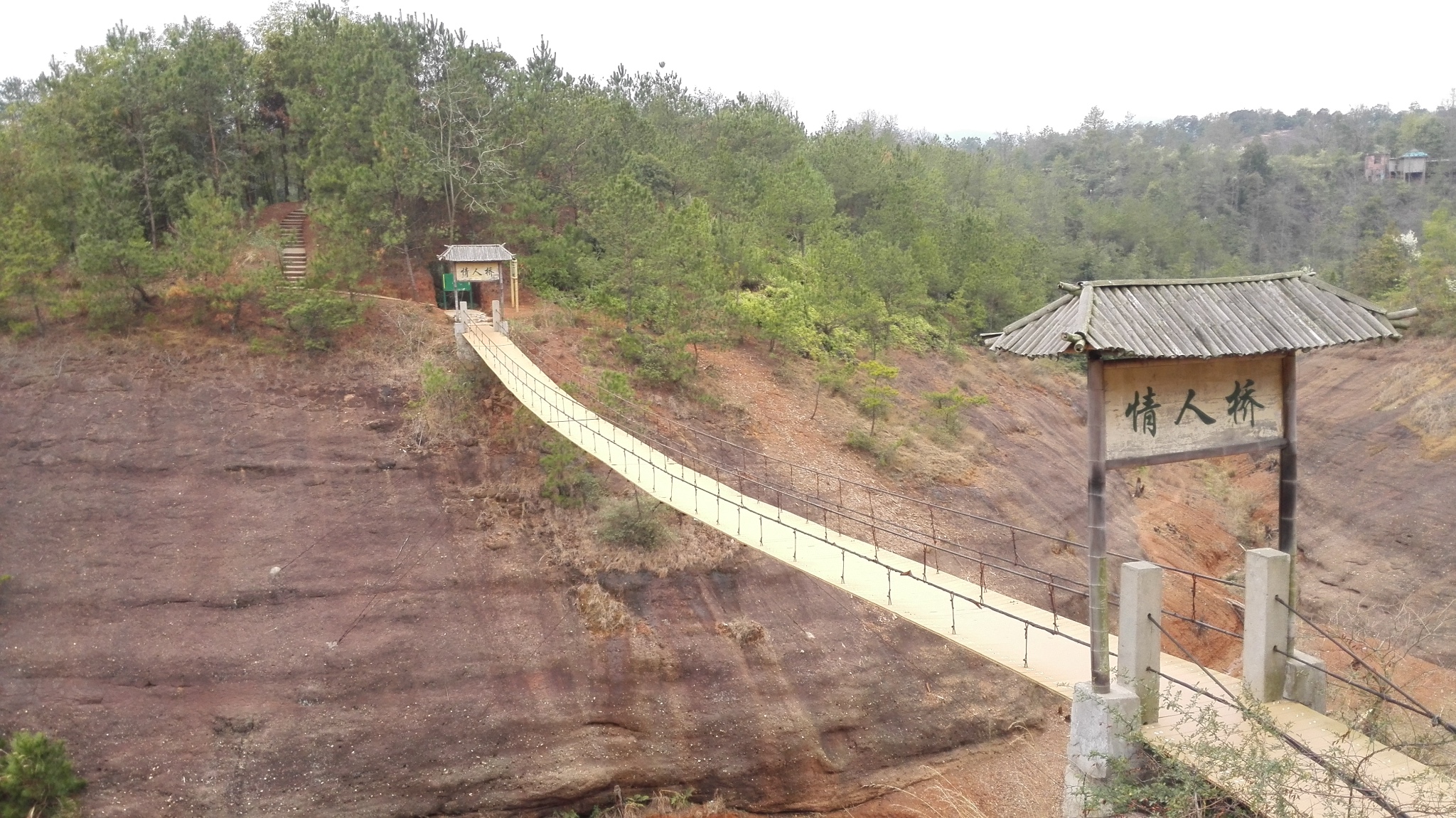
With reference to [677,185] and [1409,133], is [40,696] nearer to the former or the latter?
[677,185]

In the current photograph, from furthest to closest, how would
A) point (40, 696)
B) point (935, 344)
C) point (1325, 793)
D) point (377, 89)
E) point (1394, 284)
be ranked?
point (1394, 284)
point (935, 344)
point (377, 89)
point (40, 696)
point (1325, 793)

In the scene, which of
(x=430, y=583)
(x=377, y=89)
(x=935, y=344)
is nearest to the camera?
(x=430, y=583)

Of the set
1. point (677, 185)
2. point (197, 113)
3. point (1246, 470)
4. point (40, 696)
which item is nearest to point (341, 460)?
point (40, 696)

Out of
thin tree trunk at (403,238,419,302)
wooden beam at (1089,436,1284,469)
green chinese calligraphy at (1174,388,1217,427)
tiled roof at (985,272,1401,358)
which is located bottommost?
wooden beam at (1089,436,1284,469)

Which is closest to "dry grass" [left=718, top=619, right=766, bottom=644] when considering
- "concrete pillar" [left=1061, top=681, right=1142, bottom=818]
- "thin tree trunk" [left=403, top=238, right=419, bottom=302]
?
"concrete pillar" [left=1061, top=681, right=1142, bottom=818]

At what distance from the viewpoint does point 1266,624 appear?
7445 mm

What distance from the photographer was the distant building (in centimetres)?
5494

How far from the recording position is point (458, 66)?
22.5 metres

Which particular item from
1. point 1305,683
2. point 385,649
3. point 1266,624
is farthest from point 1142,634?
point 385,649

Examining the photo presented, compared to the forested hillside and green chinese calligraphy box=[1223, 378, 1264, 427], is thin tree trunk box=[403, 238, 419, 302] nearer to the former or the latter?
the forested hillside

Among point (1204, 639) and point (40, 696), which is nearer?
point (40, 696)

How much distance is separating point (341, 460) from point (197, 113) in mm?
10622

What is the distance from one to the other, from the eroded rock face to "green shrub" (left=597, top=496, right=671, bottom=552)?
486 mm

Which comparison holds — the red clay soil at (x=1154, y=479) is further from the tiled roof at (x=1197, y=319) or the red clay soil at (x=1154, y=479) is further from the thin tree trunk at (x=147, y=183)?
the tiled roof at (x=1197, y=319)
